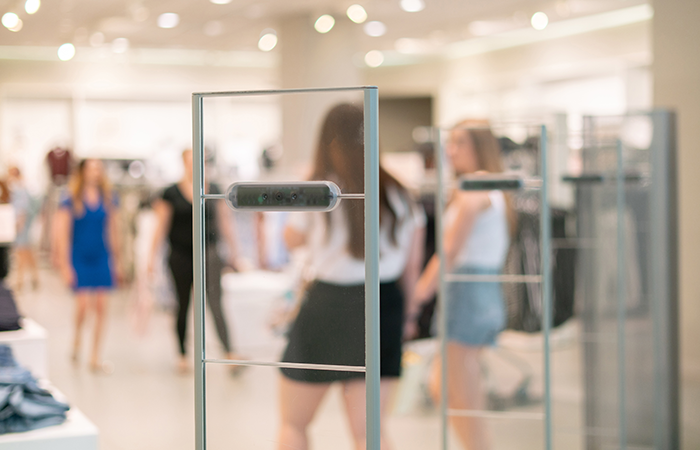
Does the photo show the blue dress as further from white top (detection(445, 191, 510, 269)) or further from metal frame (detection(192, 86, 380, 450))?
metal frame (detection(192, 86, 380, 450))

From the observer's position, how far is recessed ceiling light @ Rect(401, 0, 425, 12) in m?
7.05

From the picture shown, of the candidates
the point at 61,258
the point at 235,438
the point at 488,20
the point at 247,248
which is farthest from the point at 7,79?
the point at 235,438

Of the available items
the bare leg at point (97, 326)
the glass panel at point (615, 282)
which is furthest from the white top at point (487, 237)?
the bare leg at point (97, 326)

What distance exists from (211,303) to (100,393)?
11.4 feet

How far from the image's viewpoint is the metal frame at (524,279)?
2.43 metres

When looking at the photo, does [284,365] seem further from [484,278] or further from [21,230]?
[21,230]

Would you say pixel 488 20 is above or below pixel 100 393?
above

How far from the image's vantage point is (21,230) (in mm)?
8891

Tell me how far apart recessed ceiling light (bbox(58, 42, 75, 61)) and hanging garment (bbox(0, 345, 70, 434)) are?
26.9 ft

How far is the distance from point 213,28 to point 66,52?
2806 mm

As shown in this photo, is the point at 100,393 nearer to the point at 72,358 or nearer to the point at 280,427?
the point at 72,358

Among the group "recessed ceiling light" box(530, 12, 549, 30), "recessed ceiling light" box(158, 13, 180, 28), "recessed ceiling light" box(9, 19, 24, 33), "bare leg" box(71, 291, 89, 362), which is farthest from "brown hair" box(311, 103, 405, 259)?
"recessed ceiling light" box(9, 19, 24, 33)

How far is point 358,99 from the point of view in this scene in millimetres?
1455

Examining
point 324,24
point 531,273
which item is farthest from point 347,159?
point 324,24
